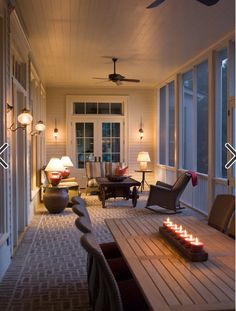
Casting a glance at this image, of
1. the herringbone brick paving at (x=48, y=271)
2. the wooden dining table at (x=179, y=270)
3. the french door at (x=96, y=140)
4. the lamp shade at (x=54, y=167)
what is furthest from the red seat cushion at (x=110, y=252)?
the french door at (x=96, y=140)

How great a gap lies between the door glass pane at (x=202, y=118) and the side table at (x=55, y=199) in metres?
2.89

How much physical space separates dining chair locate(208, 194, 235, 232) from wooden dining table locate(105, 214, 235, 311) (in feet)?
0.63

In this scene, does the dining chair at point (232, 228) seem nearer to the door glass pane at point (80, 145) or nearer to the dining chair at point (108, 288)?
the dining chair at point (108, 288)

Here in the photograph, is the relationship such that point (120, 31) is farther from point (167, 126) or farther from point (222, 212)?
point (167, 126)

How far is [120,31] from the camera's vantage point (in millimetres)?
6211

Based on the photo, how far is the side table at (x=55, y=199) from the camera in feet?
25.3

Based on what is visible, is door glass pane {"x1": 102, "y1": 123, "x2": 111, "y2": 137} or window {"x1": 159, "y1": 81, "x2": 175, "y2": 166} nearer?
window {"x1": 159, "y1": 81, "x2": 175, "y2": 166}

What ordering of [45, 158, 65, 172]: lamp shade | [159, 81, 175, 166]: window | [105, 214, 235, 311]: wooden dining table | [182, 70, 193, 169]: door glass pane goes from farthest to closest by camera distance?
[159, 81, 175, 166]: window, [182, 70, 193, 169]: door glass pane, [45, 158, 65, 172]: lamp shade, [105, 214, 235, 311]: wooden dining table

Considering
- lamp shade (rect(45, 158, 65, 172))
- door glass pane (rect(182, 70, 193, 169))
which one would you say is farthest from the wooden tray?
door glass pane (rect(182, 70, 193, 169))

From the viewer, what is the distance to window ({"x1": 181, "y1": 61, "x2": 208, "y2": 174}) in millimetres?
7805

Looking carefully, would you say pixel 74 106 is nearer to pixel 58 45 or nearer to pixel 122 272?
pixel 58 45

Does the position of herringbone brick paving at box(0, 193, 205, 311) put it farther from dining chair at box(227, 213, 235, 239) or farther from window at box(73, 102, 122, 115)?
window at box(73, 102, 122, 115)

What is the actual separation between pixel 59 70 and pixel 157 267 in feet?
26.1

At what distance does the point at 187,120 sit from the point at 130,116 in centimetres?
334
